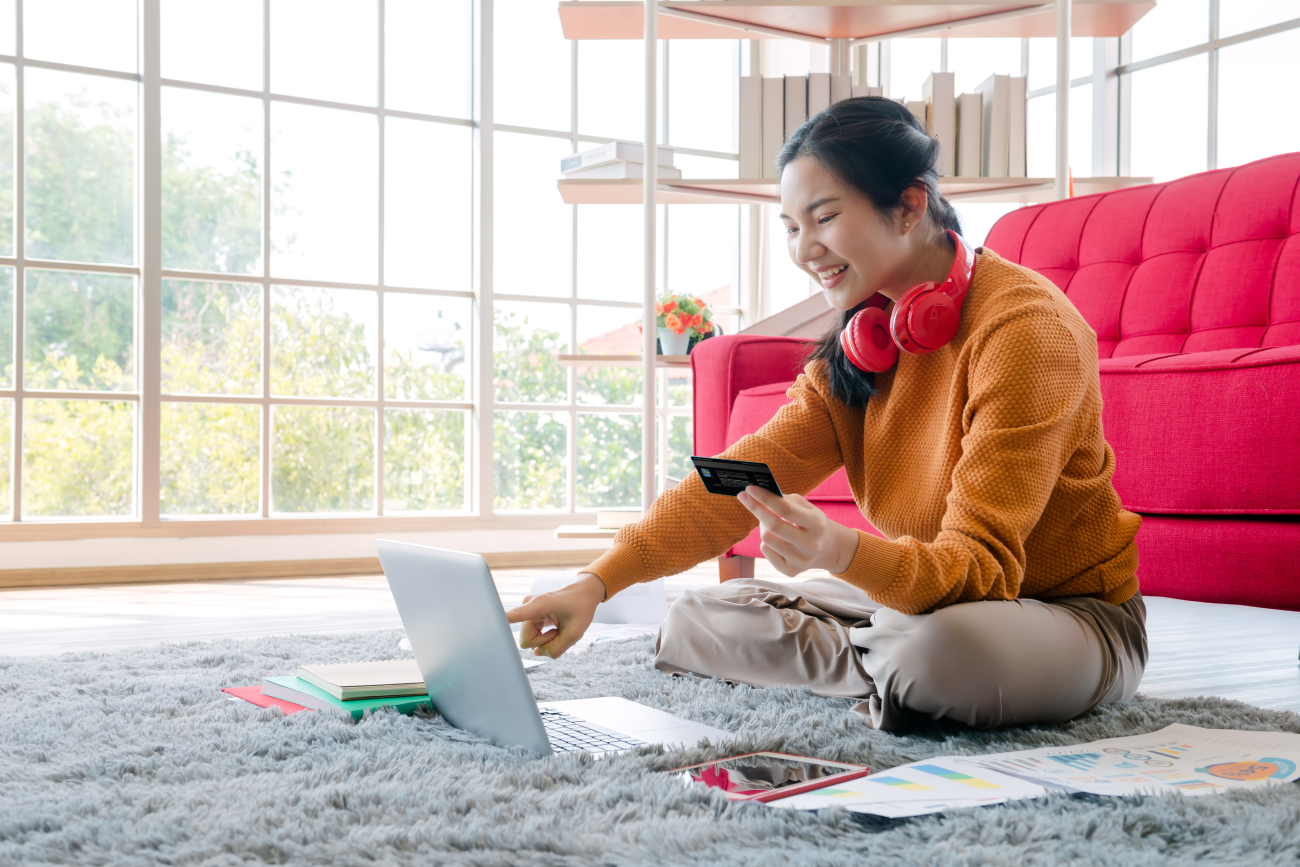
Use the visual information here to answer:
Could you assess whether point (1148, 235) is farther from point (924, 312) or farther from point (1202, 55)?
point (1202, 55)

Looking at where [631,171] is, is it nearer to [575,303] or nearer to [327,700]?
[575,303]

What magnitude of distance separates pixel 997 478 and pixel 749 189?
238cm

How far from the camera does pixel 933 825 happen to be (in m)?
0.85

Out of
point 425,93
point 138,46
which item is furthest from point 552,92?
point 138,46

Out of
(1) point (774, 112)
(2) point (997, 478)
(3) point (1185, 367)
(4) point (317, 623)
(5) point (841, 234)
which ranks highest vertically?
(1) point (774, 112)

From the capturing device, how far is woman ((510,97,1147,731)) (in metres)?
1.12

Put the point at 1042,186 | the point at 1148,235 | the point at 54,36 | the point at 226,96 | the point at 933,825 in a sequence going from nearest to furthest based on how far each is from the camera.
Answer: the point at 933,825
the point at 1148,235
the point at 1042,186
the point at 54,36
the point at 226,96

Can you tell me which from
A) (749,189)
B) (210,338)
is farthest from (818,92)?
(210,338)

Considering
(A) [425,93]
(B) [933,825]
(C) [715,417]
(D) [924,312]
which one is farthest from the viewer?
(A) [425,93]

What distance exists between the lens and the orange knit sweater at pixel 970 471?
3.67 feet

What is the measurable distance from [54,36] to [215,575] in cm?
191

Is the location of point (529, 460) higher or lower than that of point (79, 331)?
lower

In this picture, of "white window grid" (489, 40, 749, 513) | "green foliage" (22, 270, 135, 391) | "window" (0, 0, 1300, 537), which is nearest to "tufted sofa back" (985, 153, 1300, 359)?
"window" (0, 0, 1300, 537)

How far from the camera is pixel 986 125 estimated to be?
3.19 m
